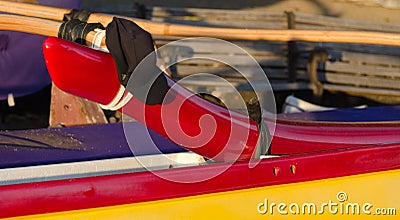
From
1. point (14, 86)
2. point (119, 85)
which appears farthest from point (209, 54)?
point (119, 85)

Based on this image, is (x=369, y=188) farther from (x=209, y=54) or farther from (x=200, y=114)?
(x=209, y=54)

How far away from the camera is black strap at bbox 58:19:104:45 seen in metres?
1.84

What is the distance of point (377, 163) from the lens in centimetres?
191

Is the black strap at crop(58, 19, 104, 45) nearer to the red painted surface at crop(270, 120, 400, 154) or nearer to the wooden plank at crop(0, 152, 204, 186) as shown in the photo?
the wooden plank at crop(0, 152, 204, 186)

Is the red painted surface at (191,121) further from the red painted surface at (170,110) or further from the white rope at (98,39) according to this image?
the white rope at (98,39)

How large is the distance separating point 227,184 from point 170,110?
251mm

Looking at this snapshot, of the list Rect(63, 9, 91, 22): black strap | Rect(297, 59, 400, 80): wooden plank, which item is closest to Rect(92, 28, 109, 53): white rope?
Rect(63, 9, 91, 22): black strap

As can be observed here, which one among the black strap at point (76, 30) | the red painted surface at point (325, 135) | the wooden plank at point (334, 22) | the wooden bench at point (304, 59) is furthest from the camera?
the wooden plank at point (334, 22)

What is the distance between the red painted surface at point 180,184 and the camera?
5.44 feet

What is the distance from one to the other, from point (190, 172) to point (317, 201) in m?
0.37

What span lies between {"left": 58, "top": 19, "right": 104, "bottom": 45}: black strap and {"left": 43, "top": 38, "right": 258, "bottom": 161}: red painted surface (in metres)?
0.21

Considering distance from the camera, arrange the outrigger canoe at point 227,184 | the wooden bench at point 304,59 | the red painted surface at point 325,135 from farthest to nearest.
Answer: the wooden bench at point 304,59 < the red painted surface at point 325,135 < the outrigger canoe at point 227,184

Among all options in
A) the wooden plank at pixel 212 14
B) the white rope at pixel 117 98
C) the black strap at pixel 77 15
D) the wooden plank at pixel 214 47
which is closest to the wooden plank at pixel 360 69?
the wooden plank at pixel 214 47

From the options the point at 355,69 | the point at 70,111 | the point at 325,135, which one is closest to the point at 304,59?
the point at 355,69
